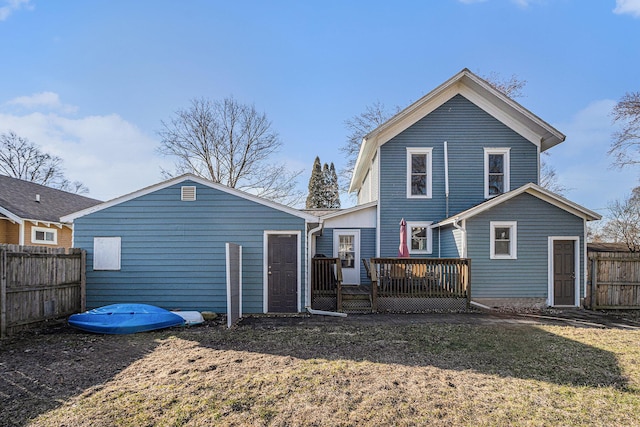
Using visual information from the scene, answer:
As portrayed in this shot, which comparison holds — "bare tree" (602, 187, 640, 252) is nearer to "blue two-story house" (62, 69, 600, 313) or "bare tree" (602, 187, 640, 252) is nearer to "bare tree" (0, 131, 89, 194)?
"blue two-story house" (62, 69, 600, 313)

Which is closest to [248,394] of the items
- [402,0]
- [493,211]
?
[493,211]

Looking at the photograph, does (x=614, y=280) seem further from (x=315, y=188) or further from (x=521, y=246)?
(x=315, y=188)

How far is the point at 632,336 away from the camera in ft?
22.6

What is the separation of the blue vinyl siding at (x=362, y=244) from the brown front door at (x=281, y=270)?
12.9 ft

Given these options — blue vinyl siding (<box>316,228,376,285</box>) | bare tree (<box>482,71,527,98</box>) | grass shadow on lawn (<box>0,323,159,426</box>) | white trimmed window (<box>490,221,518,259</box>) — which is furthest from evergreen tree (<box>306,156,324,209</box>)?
grass shadow on lawn (<box>0,323,159,426</box>)

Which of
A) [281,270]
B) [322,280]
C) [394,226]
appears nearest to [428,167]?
[394,226]

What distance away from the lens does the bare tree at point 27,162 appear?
84.2 ft

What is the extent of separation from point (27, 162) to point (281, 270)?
97.3ft

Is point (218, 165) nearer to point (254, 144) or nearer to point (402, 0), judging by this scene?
point (254, 144)

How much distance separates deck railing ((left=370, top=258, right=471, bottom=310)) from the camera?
9555 millimetres

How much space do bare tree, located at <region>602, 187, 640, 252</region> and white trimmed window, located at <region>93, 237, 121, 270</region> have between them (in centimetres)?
2226

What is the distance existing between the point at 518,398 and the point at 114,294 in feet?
29.7

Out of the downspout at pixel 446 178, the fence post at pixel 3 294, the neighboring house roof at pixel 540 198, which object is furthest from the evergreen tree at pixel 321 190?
the fence post at pixel 3 294

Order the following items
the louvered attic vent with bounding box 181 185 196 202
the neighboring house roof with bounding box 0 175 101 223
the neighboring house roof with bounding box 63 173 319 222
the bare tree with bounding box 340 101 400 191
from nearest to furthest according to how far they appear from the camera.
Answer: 1. the neighboring house roof with bounding box 63 173 319 222
2. the louvered attic vent with bounding box 181 185 196 202
3. the neighboring house roof with bounding box 0 175 101 223
4. the bare tree with bounding box 340 101 400 191
